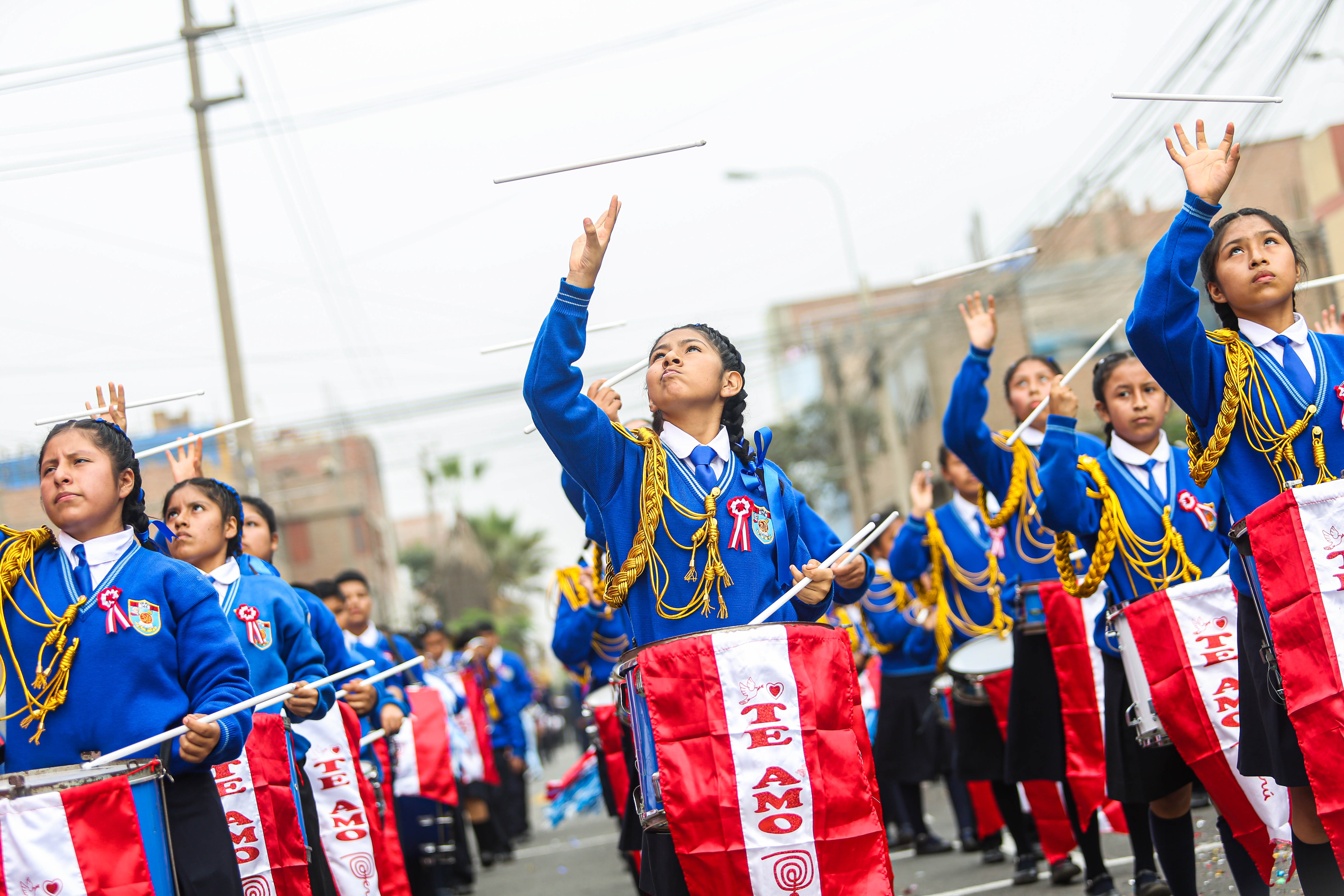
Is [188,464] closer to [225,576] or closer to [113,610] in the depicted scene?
[225,576]

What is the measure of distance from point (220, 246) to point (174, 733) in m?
13.4

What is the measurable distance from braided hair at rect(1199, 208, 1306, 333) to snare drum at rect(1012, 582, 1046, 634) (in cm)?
253

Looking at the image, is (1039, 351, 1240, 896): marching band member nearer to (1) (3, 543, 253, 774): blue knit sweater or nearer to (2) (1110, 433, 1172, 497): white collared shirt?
(2) (1110, 433, 1172, 497): white collared shirt

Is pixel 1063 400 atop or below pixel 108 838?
atop

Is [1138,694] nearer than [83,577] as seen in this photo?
No

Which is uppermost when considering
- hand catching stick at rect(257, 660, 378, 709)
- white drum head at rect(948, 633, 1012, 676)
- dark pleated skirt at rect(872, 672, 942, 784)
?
hand catching stick at rect(257, 660, 378, 709)

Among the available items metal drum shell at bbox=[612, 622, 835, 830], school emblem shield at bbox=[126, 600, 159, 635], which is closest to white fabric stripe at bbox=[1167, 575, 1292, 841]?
metal drum shell at bbox=[612, 622, 835, 830]

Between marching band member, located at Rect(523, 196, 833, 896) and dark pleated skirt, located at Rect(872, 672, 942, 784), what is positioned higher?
marching band member, located at Rect(523, 196, 833, 896)

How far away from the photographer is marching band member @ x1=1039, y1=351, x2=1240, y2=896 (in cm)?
531

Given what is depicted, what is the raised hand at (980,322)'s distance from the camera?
6477mm

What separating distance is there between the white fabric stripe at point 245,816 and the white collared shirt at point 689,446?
2.02 meters

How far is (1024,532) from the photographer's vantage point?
23.4 feet

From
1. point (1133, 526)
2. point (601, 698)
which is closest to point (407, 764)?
point (601, 698)

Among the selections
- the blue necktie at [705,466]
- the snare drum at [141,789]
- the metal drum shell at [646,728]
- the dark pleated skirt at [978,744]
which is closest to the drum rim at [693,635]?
the metal drum shell at [646,728]
